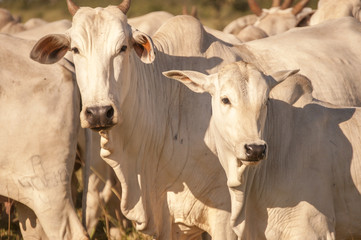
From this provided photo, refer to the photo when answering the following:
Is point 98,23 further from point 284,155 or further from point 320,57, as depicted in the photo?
point 320,57

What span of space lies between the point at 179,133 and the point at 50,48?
107cm

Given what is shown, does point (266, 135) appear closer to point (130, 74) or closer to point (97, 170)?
point (130, 74)

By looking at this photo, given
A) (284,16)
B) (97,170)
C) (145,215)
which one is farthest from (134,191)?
(284,16)

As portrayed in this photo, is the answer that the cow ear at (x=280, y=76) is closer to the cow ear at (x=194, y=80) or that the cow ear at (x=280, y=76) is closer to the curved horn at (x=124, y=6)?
the cow ear at (x=194, y=80)

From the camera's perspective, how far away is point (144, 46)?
5355mm

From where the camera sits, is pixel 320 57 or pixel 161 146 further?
pixel 320 57

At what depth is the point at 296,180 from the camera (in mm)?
5109

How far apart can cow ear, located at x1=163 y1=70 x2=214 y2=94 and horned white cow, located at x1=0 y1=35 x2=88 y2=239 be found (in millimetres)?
1202

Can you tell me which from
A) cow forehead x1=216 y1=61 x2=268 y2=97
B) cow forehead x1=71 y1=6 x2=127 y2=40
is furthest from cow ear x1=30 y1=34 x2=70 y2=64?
cow forehead x1=216 y1=61 x2=268 y2=97

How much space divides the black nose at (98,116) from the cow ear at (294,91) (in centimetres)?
123

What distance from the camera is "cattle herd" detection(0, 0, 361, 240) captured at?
5020 millimetres

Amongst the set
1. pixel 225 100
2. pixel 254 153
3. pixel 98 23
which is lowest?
pixel 254 153

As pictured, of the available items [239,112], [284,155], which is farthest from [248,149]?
[284,155]

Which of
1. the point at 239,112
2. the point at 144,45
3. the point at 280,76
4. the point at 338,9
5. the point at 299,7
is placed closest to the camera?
the point at 239,112
